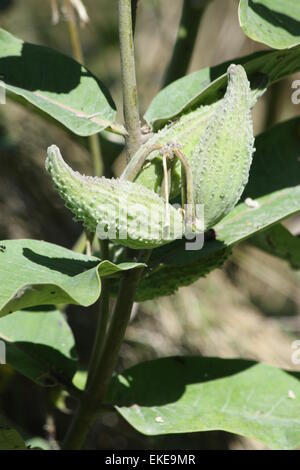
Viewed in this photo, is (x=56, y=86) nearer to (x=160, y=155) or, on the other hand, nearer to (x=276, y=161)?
(x=160, y=155)

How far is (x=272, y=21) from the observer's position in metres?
0.98

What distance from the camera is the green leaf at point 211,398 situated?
1025 mm

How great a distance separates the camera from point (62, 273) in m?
0.87

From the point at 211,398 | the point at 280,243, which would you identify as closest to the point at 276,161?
the point at 280,243

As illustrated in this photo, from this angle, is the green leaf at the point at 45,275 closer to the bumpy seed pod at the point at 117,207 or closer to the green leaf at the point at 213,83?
the bumpy seed pod at the point at 117,207

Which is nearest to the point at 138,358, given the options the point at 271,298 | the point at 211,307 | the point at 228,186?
the point at 211,307

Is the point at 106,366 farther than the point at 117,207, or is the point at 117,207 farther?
the point at 106,366

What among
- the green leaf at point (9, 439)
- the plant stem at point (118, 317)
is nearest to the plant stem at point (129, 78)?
the plant stem at point (118, 317)

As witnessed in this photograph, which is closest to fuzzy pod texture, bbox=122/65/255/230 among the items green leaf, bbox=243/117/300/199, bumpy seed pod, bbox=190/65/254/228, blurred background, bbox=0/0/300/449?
bumpy seed pod, bbox=190/65/254/228

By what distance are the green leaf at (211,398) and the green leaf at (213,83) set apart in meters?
0.39

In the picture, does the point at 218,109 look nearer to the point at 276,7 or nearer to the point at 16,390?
the point at 276,7

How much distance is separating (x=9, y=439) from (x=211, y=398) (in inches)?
11.3

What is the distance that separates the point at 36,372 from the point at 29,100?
400mm

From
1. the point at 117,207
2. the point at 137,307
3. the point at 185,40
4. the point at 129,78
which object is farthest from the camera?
the point at 137,307
